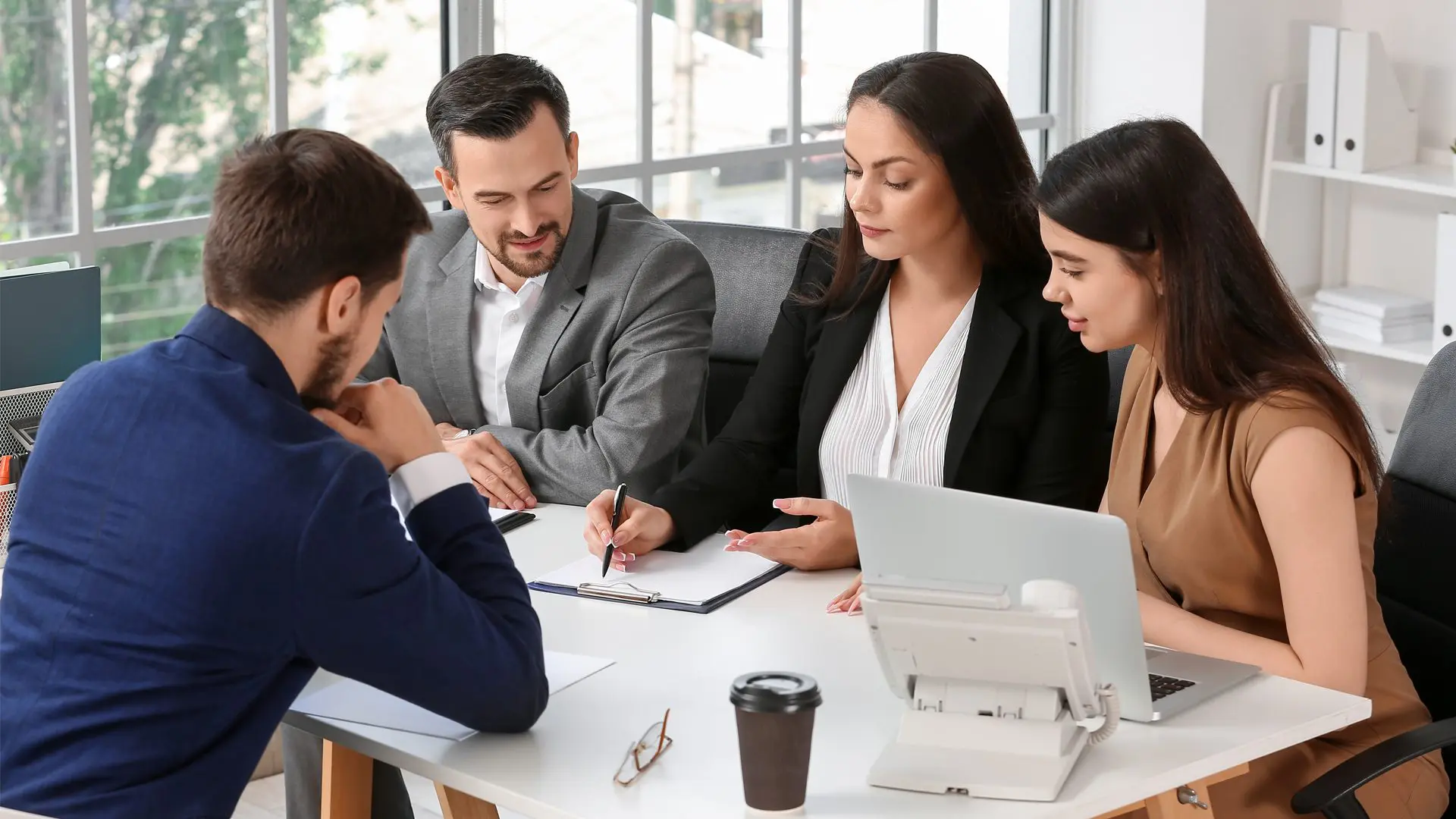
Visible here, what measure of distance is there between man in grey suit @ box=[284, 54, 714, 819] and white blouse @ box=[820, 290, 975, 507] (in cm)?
25

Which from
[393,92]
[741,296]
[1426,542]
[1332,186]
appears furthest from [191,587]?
[1332,186]

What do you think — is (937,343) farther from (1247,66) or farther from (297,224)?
(1247,66)

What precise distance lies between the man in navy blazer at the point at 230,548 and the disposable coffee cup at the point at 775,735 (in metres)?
0.24

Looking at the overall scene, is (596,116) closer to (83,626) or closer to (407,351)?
(407,351)

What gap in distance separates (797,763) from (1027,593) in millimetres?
234

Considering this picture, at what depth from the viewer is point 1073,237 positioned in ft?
5.99

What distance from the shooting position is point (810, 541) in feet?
6.37

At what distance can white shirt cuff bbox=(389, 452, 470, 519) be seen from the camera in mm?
1511

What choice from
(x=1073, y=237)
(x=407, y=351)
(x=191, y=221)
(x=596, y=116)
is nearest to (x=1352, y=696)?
(x=1073, y=237)

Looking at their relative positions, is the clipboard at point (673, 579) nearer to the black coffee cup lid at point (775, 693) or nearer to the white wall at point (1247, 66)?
the black coffee cup lid at point (775, 693)

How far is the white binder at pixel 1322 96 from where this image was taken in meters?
4.08

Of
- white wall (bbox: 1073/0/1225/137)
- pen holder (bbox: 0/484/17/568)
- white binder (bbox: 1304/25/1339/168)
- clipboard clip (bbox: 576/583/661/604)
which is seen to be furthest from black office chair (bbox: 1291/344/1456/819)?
white binder (bbox: 1304/25/1339/168)

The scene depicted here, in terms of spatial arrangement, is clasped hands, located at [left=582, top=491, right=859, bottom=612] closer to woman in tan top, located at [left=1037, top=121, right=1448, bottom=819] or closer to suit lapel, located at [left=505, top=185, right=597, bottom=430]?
woman in tan top, located at [left=1037, top=121, right=1448, bottom=819]

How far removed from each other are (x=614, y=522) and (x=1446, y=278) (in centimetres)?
268
